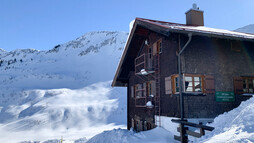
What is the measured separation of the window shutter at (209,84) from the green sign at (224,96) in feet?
1.08

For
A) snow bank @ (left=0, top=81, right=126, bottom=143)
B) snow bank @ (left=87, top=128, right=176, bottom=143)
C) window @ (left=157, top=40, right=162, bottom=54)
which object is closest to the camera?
snow bank @ (left=87, top=128, right=176, bottom=143)

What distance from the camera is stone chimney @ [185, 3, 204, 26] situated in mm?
14759

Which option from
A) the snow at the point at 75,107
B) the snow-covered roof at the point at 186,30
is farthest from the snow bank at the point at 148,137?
the snow-covered roof at the point at 186,30

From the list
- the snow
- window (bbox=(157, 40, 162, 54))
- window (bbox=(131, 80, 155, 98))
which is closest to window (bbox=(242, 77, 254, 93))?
the snow

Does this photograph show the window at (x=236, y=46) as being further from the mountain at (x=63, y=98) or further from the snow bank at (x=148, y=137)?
the mountain at (x=63, y=98)

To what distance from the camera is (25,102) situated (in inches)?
1339

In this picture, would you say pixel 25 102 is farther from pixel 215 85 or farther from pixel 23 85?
pixel 215 85

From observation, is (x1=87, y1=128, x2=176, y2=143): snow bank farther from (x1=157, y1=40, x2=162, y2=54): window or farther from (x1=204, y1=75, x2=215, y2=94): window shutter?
(x1=157, y1=40, x2=162, y2=54): window

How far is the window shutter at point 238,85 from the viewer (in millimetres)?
10761

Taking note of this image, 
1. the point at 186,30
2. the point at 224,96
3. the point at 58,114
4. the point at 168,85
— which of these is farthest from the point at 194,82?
the point at 58,114

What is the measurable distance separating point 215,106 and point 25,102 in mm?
32181

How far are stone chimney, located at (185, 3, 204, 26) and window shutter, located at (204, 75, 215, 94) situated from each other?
5863 millimetres

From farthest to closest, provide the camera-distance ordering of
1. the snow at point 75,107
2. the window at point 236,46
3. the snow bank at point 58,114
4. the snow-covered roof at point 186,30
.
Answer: the snow bank at point 58,114, the window at point 236,46, the snow-covered roof at point 186,30, the snow at point 75,107

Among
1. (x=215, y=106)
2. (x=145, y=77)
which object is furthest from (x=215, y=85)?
(x=145, y=77)
